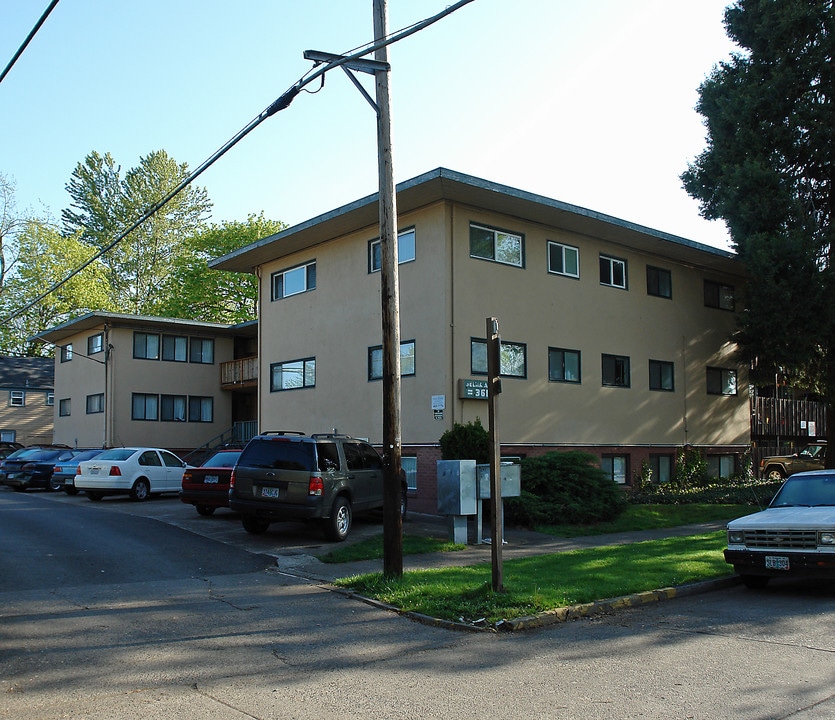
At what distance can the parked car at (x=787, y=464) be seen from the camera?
98.6 ft

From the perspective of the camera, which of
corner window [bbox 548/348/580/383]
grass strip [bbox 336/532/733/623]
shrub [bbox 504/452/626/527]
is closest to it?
grass strip [bbox 336/532/733/623]

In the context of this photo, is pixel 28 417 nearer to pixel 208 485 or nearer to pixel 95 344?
pixel 95 344

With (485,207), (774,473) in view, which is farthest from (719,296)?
(485,207)

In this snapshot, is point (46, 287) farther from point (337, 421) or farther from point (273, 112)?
point (273, 112)

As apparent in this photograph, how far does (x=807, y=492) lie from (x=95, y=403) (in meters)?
32.0

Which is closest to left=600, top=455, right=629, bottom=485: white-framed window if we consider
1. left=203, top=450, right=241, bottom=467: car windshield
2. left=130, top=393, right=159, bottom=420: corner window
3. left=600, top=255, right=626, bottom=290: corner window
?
left=600, top=255, right=626, bottom=290: corner window

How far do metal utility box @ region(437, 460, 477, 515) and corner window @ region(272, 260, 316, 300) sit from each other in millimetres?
12205

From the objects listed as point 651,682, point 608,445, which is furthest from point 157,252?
point 651,682

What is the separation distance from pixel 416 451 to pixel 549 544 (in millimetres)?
6302

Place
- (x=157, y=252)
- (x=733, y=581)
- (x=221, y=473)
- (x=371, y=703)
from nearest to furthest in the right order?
(x=371, y=703), (x=733, y=581), (x=221, y=473), (x=157, y=252)

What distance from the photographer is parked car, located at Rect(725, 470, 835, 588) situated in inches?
425

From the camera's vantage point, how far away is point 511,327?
73.9 ft

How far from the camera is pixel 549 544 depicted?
1600 cm

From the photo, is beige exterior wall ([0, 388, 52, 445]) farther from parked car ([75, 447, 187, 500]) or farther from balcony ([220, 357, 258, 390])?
parked car ([75, 447, 187, 500])
